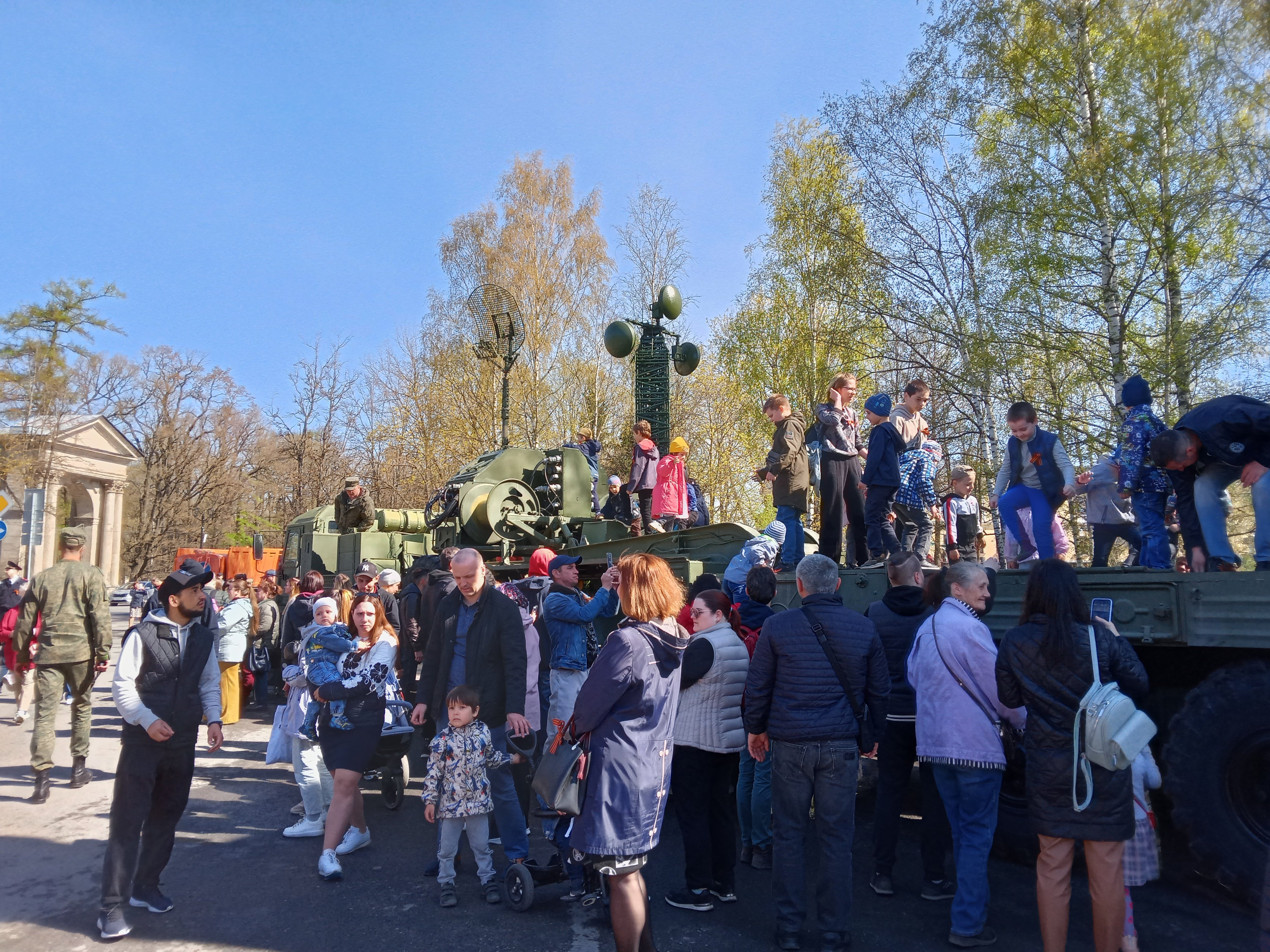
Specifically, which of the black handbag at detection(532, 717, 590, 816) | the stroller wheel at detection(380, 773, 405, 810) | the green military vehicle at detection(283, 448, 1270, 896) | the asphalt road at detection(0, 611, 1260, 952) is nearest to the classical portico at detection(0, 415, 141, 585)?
the stroller wheel at detection(380, 773, 405, 810)

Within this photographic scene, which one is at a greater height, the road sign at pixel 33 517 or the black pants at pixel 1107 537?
the road sign at pixel 33 517

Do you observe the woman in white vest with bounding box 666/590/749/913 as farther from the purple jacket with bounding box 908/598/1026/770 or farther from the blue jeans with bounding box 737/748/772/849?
the purple jacket with bounding box 908/598/1026/770

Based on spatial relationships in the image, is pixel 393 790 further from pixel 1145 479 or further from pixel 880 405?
pixel 1145 479

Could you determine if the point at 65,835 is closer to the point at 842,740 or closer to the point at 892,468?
the point at 842,740

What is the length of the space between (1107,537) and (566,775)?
5883 millimetres

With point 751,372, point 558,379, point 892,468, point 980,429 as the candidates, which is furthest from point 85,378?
point 892,468

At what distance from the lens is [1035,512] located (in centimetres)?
671

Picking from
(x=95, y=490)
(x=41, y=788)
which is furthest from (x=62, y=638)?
(x=95, y=490)

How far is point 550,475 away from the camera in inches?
468

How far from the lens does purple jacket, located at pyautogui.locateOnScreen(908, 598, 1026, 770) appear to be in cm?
449

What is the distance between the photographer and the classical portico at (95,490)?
A: 134 ft

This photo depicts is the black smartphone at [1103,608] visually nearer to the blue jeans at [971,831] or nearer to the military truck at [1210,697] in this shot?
the military truck at [1210,697]

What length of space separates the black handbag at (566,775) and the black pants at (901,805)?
85.0 inches

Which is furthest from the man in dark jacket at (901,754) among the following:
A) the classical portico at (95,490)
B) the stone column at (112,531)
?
the stone column at (112,531)
